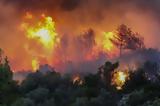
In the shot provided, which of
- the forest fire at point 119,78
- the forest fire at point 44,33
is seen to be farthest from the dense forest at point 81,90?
the forest fire at point 44,33

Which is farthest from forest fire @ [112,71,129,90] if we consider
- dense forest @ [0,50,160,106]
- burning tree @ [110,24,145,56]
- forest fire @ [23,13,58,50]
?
forest fire @ [23,13,58,50]

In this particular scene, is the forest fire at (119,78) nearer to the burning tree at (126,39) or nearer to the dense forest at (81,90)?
the dense forest at (81,90)

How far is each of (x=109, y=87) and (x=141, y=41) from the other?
31.8 m

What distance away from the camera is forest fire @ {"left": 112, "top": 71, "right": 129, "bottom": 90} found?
7238cm

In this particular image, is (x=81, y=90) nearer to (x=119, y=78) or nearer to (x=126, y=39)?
(x=119, y=78)

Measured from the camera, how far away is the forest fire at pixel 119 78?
72375 millimetres

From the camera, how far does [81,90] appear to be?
227 feet

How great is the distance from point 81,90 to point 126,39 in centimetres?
3526

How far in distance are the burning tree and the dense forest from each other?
2260cm

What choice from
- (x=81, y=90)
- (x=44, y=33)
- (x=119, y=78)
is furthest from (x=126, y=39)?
(x=81, y=90)

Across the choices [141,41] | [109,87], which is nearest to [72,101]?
[109,87]

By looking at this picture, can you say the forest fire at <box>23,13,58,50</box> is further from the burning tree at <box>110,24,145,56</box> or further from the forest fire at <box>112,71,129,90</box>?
the forest fire at <box>112,71,129,90</box>

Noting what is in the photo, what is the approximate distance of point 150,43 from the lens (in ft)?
334

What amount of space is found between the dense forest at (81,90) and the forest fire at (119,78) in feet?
1.36
